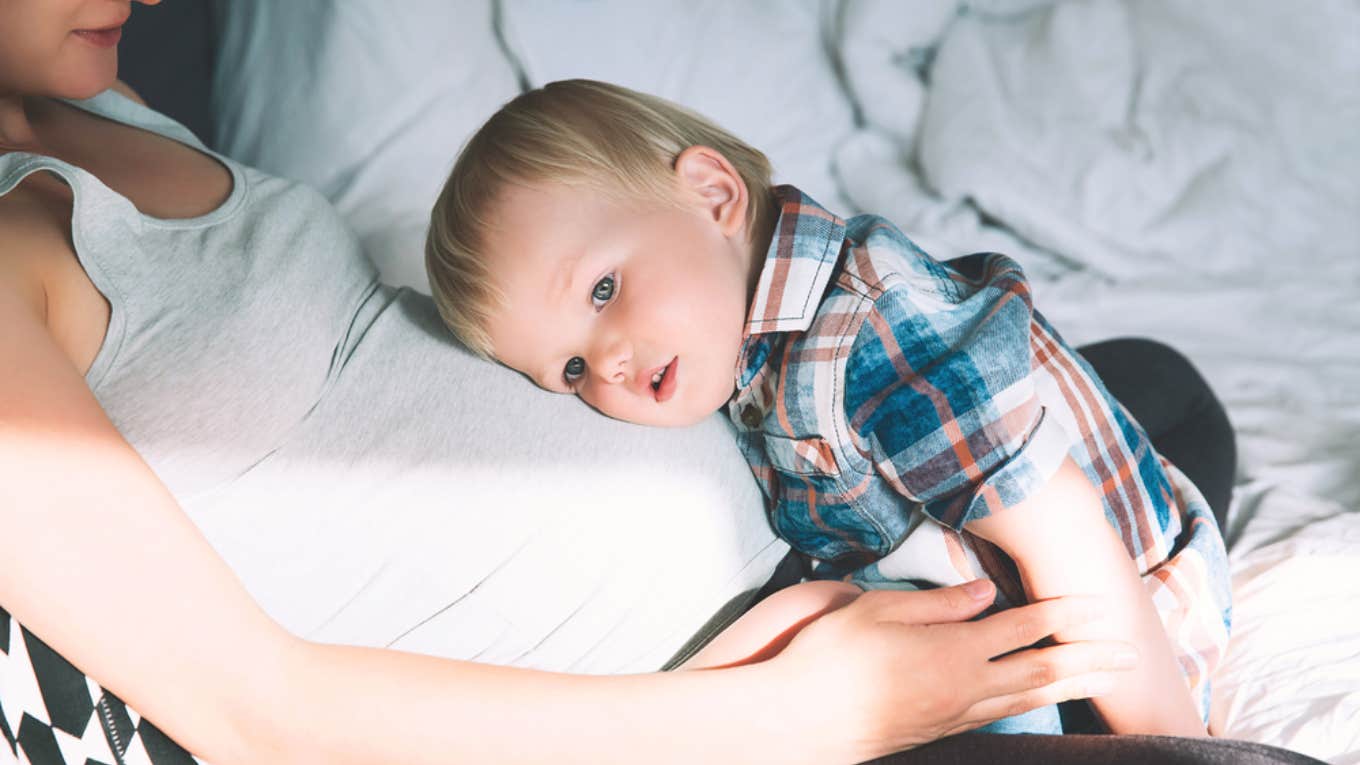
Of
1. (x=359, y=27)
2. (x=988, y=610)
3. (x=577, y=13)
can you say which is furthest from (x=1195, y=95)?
(x=359, y=27)

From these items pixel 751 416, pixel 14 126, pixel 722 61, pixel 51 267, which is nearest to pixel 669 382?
pixel 751 416

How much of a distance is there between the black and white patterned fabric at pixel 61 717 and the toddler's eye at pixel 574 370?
408 mm

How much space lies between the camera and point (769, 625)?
0.86 m

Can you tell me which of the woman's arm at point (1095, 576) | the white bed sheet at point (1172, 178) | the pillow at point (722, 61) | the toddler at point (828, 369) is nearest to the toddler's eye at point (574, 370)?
the toddler at point (828, 369)

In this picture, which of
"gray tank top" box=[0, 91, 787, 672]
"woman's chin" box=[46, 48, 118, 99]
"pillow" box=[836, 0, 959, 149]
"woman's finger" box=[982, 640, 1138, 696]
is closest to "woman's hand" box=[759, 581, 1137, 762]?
"woman's finger" box=[982, 640, 1138, 696]

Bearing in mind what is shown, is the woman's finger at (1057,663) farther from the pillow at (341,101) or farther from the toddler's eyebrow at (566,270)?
the pillow at (341,101)

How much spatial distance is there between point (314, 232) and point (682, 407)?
14.7 inches

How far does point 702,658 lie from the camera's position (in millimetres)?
853

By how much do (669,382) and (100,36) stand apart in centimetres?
51

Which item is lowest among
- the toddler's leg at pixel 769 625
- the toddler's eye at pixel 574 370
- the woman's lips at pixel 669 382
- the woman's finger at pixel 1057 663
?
the toddler's leg at pixel 769 625

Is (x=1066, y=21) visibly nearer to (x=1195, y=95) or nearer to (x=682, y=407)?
(x=1195, y=95)

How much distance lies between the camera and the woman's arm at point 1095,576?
2.60 feet

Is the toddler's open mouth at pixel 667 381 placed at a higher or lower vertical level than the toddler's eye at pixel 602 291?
lower

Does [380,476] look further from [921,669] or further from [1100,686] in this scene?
[1100,686]
